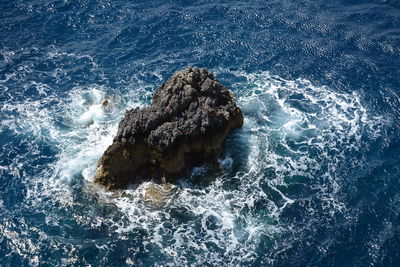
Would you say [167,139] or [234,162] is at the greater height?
[167,139]

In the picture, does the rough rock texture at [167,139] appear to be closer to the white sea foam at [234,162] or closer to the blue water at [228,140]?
the white sea foam at [234,162]

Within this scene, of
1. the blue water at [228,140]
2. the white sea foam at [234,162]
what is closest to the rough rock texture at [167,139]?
the white sea foam at [234,162]

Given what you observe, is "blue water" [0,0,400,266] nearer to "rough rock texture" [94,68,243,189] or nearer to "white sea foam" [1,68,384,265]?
"white sea foam" [1,68,384,265]

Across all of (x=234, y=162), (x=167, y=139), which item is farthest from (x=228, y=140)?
(x=167, y=139)

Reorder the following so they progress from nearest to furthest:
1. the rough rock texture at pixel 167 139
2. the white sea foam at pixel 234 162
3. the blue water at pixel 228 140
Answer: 1. the blue water at pixel 228 140
2. the white sea foam at pixel 234 162
3. the rough rock texture at pixel 167 139

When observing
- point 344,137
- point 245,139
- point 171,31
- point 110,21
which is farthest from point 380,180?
point 110,21

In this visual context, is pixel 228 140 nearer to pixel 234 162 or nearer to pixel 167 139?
pixel 234 162

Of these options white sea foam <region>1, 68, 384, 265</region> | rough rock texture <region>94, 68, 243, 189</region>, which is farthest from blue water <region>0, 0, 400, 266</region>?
rough rock texture <region>94, 68, 243, 189</region>
